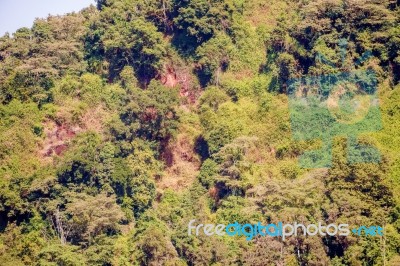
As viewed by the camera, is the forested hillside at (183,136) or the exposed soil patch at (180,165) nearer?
the forested hillside at (183,136)

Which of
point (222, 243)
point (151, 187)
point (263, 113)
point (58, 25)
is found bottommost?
point (222, 243)

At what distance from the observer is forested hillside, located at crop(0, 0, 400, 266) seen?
25.3 metres

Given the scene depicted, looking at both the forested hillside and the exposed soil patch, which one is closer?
the forested hillside

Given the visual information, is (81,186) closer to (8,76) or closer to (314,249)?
(8,76)

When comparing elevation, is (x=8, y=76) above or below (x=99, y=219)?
above

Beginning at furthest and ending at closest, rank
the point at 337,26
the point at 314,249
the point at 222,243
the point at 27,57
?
the point at 27,57
the point at 337,26
the point at 222,243
the point at 314,249

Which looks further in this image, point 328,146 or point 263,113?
point 263,113

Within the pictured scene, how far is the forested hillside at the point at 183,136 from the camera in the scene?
83.1 feet

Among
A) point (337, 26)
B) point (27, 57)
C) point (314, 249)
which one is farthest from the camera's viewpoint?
point (27, 57)

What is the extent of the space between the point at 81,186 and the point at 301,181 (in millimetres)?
9433

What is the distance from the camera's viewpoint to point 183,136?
3112cm

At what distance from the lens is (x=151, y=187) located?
28875 millimetres

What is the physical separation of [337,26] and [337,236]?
34.5ft

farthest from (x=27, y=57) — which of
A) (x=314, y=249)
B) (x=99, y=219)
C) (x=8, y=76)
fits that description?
(x=314, y=249)
